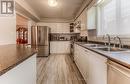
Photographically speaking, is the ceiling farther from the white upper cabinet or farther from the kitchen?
the white upper cabinet

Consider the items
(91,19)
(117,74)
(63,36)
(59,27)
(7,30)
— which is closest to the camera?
(117,74)

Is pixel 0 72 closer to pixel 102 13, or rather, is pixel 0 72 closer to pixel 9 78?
pixel 9 78

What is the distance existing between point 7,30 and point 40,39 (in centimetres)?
476

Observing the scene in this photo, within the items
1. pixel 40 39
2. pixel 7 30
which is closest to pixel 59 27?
pixel 40 39

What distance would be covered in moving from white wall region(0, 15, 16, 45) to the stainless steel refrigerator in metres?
4.44

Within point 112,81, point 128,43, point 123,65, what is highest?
point 128,43

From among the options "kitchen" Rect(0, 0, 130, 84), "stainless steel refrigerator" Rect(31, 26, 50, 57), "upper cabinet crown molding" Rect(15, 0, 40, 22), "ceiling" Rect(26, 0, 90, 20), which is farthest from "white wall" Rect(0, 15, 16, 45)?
"stainless steel refrigerator" Rect(31, 26, 50, 57)

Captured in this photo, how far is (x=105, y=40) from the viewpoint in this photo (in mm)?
3895

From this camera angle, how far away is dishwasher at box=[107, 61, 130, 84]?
4.37ft

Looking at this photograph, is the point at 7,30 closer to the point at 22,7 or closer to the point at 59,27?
the point at 22,7

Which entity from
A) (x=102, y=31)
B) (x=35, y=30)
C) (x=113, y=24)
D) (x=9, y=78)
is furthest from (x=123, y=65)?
(x=35, y=30)

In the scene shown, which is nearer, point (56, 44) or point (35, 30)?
point (35, 30)

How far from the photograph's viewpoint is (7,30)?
13.5ft

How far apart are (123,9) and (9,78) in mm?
2650
